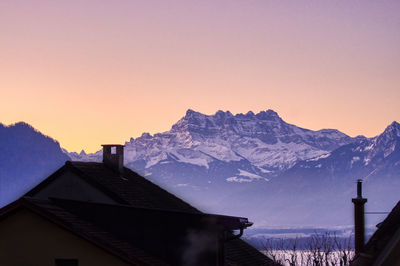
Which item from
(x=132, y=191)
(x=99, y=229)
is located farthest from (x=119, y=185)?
(x=99, y=229)

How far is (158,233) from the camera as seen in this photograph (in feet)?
99.3

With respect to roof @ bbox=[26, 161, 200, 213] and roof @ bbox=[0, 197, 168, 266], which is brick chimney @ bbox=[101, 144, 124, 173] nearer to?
roof @ bbox=[26, 161, 200, 213]

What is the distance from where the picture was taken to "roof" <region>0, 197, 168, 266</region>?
86.0ft

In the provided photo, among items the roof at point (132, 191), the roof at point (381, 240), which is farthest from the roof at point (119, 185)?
the roof at point (381, 240)

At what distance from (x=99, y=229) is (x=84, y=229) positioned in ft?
6.70

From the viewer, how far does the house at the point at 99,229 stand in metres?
26.7

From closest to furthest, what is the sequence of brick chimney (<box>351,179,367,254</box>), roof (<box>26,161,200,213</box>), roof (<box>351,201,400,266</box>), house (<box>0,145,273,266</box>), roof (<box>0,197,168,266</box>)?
roof (<box>351,201,400,266</box>) → roof (<box>0,197,168,266</box>) → house (<box>0,145,273,266</box>) → roof (<box>26,161,200,213</box>) → brick chimney (<box>351,179,367,254</box>)

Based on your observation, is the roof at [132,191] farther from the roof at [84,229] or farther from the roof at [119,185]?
the roof at [84,229]

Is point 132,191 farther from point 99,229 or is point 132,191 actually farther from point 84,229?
point 84,229

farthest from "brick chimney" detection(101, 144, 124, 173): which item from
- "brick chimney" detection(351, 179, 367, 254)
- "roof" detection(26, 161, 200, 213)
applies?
"brick chimney" detection(351, 179, 367, 254)

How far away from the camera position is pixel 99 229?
29375 mm

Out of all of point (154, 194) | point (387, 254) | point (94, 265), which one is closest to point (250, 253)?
point (154, 194)

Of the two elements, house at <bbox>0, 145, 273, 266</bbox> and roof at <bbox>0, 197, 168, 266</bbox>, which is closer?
roof at <bbox>0, 197, 168, 266</bbox>

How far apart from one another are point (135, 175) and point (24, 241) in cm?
1916
